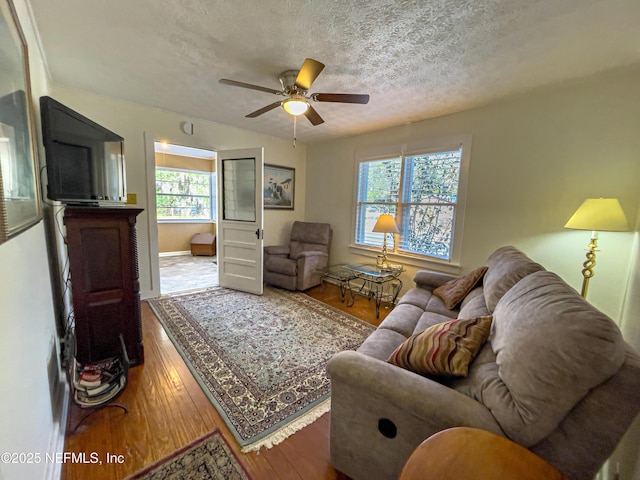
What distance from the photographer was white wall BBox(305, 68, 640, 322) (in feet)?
6.84

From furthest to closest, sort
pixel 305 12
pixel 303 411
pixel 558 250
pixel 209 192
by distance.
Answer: pixel 209 192
pixel 558 250
pixel 303 411
pixel 305 12

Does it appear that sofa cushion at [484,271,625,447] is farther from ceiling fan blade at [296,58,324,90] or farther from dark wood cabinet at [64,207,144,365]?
dark wood cabinet at [64,207,144,365]

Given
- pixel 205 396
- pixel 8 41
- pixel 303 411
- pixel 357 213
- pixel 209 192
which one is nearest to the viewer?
pixel 8 41

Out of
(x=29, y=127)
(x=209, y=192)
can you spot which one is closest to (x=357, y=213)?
(x=29, y=127)

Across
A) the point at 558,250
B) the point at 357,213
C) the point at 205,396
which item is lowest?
the point at 205,396

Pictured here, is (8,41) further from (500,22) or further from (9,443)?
(500,22)

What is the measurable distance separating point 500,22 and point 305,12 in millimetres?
1182

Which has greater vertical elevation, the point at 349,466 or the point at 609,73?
the point at 609,73

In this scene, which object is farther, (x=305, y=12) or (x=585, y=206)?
(x=585, y=206)

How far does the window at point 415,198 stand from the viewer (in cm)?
315

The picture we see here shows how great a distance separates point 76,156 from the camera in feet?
5.66

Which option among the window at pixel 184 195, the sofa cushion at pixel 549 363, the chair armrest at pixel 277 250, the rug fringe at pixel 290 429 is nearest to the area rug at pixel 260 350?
the rug fringe at pixel 290 429

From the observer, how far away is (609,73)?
6.77 ft

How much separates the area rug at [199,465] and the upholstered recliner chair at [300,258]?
2.55 meters
